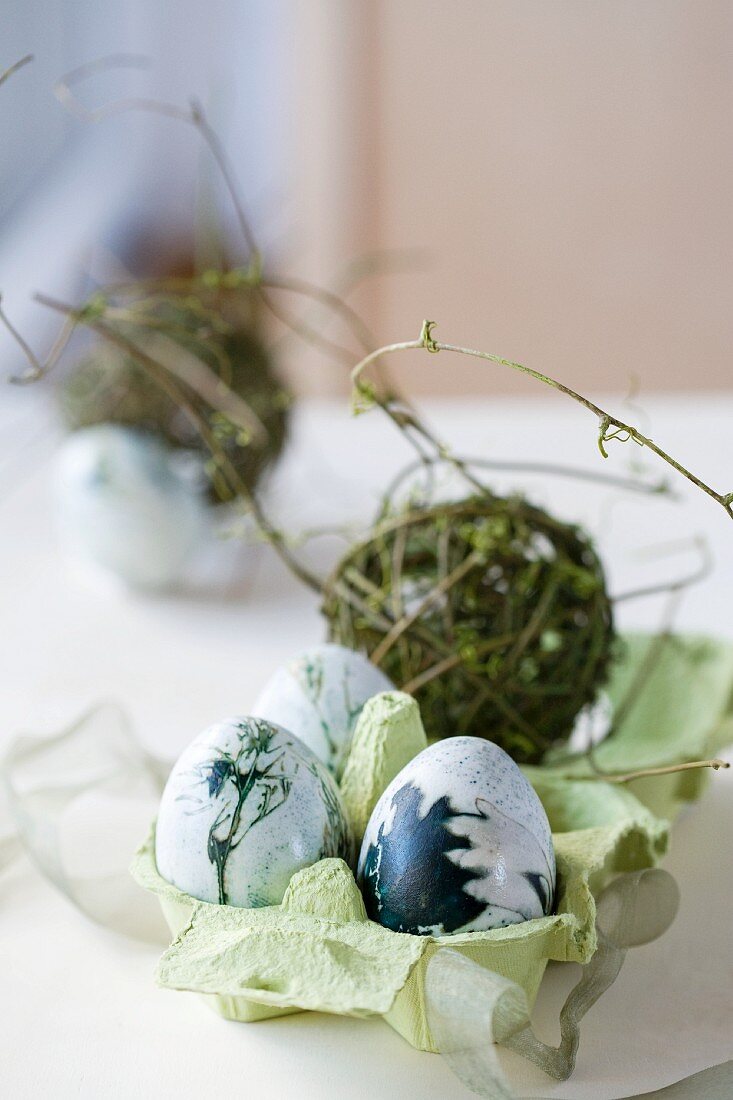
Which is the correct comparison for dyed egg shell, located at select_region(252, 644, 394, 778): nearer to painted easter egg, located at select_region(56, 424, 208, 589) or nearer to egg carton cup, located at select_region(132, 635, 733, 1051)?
egg carton cup, located at select_region(132, 635, 733, 1051)

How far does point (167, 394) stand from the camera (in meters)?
0.77

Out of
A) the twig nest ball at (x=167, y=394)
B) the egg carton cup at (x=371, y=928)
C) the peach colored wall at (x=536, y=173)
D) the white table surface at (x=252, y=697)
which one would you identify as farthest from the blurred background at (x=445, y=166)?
the egg carton cup at (x=371, y=928)

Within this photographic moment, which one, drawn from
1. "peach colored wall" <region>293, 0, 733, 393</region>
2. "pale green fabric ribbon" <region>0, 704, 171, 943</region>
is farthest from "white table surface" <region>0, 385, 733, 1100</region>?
"peach colored wall" <region>293, 0, 733, 393</region>

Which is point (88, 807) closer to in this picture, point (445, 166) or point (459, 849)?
point (459, 849)

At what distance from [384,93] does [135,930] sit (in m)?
1.76

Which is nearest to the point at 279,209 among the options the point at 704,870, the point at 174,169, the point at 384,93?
the point at 384,93

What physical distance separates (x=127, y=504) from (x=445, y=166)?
1316 mm

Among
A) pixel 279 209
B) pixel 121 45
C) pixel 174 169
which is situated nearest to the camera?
pixel 279 209

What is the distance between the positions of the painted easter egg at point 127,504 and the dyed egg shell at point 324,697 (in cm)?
37

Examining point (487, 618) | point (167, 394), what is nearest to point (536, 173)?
point (167, 394)

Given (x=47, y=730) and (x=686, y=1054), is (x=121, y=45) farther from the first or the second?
(x=686, y=1054)

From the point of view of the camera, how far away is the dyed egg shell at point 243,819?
1.08 ft

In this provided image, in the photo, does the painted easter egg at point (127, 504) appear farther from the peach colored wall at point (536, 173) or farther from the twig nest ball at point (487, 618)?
the peach colored wall at point (536, 173)

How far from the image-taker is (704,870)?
444 mm
